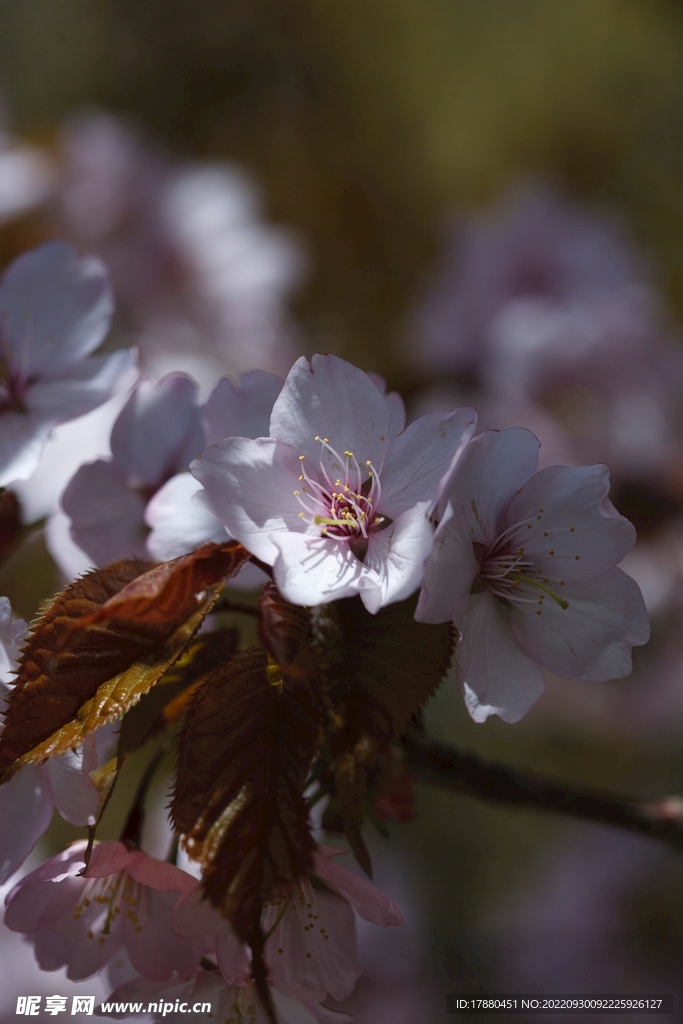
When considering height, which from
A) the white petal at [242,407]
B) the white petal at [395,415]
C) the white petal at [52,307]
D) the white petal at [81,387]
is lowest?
the white petal at [395,415]

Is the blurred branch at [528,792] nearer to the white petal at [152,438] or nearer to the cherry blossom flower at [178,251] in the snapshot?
the white petal at [152,438]

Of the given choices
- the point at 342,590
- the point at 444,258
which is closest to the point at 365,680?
the point at 342,590

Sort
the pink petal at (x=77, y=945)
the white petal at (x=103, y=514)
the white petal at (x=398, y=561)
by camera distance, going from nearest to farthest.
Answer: the white petal at (x=398, y=561)
the pink petal at (x=77, y=945)
the white petal at (x=103, y=514)

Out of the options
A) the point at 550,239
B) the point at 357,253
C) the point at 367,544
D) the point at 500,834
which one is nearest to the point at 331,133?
the point at 357,253

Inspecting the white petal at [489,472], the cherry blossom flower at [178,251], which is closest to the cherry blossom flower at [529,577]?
the white petal at [489,472]

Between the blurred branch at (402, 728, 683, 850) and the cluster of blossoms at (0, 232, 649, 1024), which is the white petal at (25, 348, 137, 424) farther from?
the blurred branch at (402, 728, 683, 850)

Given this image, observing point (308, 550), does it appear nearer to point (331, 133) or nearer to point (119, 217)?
point (119, 217)

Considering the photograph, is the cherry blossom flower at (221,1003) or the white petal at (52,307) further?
the white petal at (52,307)
